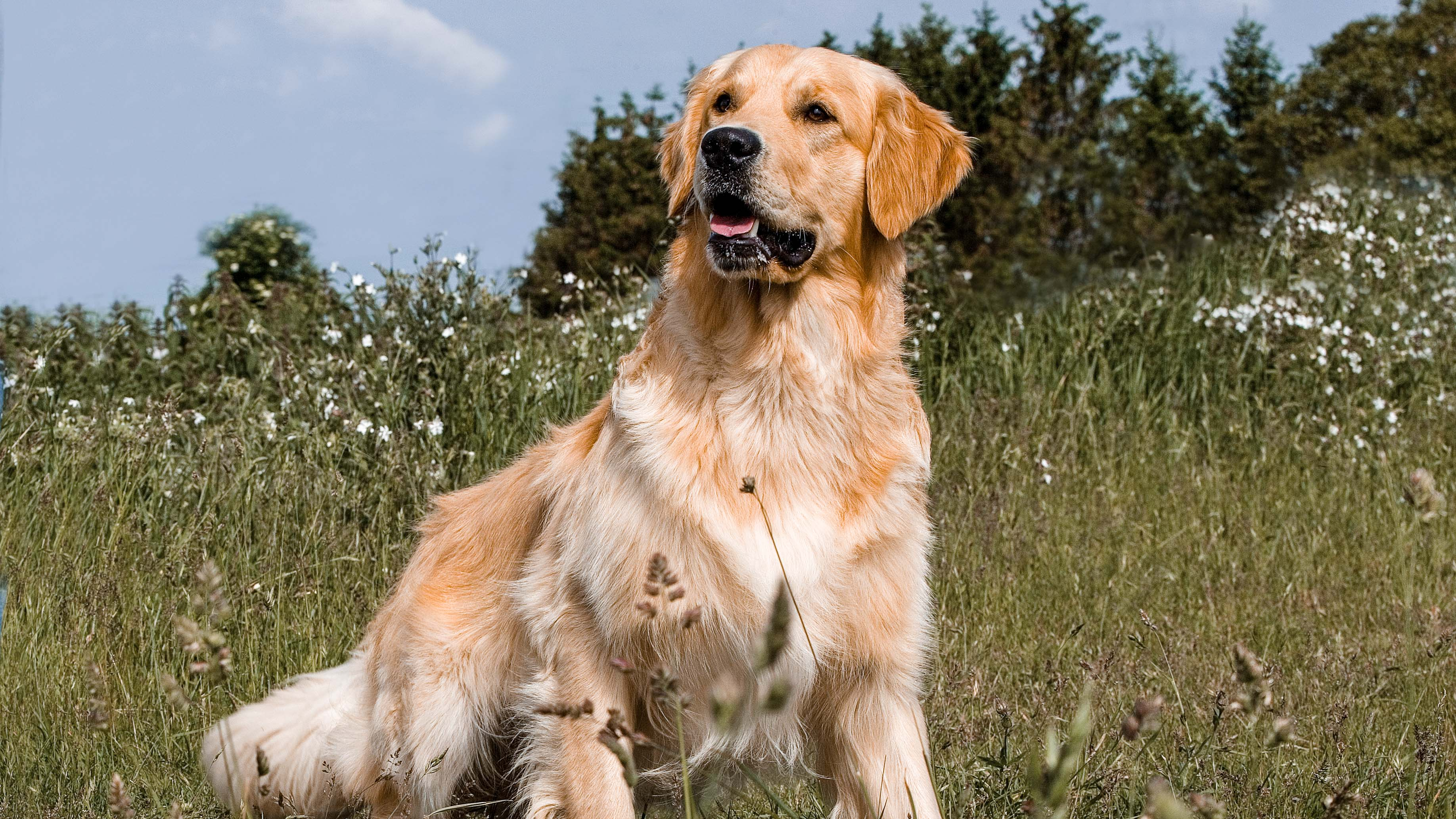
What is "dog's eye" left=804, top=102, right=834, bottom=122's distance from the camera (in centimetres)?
303

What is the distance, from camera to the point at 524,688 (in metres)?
2.78

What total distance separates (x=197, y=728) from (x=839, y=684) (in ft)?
6.17

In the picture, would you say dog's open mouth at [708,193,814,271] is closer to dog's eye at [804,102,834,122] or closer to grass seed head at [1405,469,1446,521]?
dog's eye at [804,102,834,122]

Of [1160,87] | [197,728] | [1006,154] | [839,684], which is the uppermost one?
[1160,87]

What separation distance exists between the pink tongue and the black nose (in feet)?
0.38

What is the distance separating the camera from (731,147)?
111 inches

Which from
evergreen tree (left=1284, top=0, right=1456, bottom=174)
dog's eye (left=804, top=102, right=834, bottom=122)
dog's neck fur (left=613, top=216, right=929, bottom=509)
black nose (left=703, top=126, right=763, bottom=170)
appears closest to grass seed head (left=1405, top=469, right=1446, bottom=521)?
dog's neck fur (left=613, top=216, right=929, bottom=509)

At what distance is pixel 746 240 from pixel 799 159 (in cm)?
27

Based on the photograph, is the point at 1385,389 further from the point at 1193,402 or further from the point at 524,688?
the point at 524,688

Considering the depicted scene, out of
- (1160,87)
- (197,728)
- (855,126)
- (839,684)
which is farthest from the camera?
(1160,87)

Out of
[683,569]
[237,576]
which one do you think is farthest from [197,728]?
[683,569]

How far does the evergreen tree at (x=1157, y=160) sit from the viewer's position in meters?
11.6

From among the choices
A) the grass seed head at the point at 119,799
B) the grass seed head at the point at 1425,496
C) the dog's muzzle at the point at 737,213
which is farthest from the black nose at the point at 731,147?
the grass seed head at the point at 119,799

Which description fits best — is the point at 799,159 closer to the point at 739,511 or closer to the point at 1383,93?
the point at 739,511
